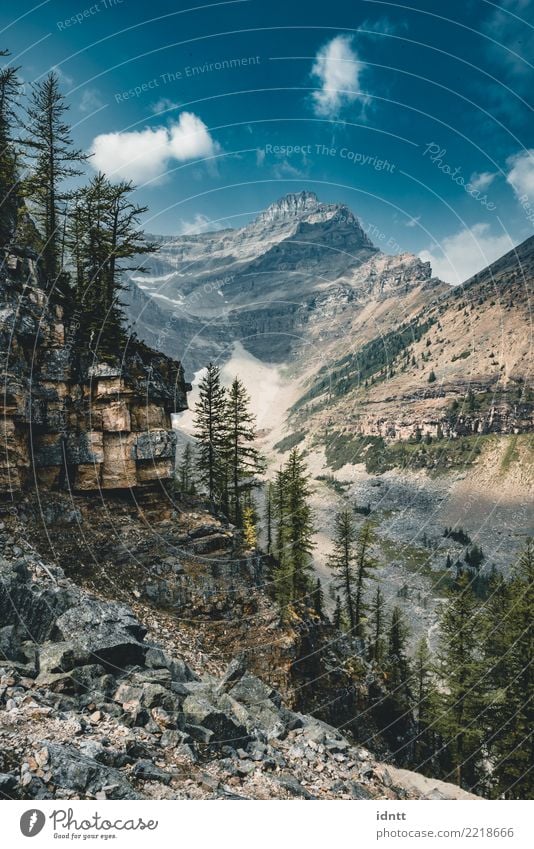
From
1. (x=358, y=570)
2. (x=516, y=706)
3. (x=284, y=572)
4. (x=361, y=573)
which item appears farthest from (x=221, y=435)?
(x=516, y=706)

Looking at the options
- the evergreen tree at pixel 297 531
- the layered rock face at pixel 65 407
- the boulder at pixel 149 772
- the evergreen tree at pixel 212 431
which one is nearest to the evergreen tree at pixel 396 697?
the evergreen tree at pixel 297 531

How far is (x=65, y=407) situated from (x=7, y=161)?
572 inches

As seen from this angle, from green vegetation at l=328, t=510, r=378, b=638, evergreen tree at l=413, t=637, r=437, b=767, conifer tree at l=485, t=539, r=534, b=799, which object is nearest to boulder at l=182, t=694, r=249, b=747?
conifer tree at l=485, t=539, r=534, b=799

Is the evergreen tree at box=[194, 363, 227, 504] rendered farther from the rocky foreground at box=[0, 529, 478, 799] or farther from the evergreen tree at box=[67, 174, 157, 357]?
the rocky foreground at box=[0, 529, 478, 799]

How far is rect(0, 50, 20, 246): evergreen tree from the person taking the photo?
993 inches

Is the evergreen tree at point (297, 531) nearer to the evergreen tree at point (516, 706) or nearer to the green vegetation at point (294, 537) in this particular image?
the green vegetation at point (294, 537)

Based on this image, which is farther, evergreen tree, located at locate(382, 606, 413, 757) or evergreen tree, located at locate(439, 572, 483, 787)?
evergreen tree, located at locate(382, 606, 413, 757)

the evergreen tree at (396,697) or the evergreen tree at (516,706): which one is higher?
the evergreen tree at (516,706)

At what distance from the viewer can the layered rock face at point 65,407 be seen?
20797mm

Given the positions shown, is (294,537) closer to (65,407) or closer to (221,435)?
(221,435)

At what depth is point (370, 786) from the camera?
11.3 meters

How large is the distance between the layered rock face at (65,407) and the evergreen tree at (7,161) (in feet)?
13.4

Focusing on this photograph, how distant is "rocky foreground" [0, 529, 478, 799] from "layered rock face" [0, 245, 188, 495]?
27.0 ft

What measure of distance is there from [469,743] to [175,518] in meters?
23.8
